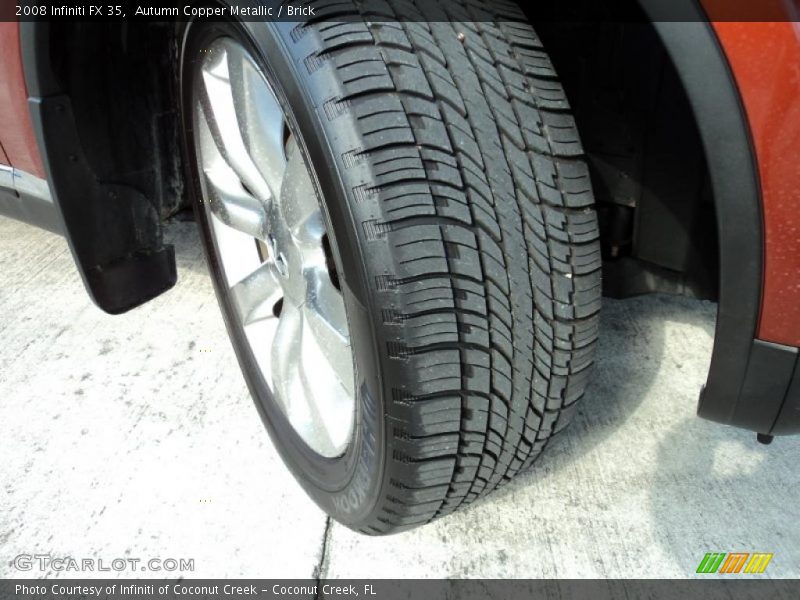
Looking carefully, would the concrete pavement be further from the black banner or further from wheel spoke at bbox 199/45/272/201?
wheel spoke at bbox 199/45/272/201

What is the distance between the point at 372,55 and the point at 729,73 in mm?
457

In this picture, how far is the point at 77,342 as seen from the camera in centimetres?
213

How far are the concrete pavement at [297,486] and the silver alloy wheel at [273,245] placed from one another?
0.23 metres

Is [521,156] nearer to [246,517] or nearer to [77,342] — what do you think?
[246,517]

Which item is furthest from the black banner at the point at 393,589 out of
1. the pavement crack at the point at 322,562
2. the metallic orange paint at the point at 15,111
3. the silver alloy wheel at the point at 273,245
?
the metallic orange paint at the point at 15,111

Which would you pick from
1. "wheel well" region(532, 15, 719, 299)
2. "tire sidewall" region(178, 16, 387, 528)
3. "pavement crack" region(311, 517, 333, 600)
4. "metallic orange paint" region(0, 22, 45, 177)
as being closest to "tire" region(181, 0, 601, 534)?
"tire sidewall" region(178, 16, 387, 528)

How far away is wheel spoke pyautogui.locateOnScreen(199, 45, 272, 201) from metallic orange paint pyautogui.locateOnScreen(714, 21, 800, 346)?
952 mm

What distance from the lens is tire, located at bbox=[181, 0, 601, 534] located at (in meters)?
0.98

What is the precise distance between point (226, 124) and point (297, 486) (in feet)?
2.68

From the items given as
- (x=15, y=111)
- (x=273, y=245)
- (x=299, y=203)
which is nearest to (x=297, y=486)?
(x=273, y=245)

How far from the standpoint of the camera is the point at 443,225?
101 centimetres

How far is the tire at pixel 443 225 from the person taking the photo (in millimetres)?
979

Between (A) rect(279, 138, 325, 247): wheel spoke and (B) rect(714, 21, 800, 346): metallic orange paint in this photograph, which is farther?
(A) rect(279, 138, 325, 247): wheel spoke

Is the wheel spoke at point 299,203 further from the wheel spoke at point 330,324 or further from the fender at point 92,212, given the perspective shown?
the fender at point 92,212
